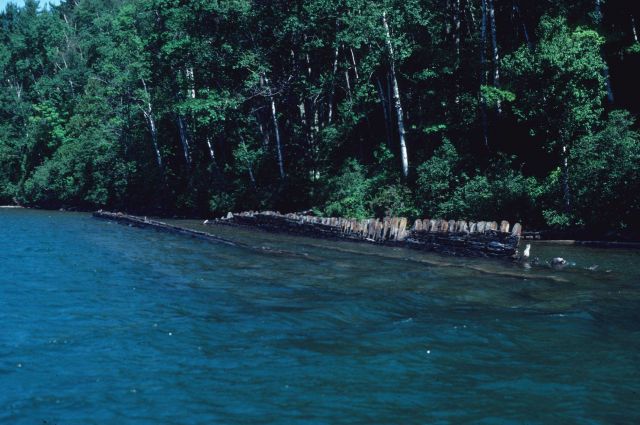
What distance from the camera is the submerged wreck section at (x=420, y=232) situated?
66.5ft

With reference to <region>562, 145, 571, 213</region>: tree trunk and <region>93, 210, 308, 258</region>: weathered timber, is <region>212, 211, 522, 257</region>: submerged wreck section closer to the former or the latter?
<region>562, 145, 571, 213</region>: tree trunk

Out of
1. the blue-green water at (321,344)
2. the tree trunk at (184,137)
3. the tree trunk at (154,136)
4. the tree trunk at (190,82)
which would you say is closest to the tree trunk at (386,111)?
the tree trunk at (190,82)

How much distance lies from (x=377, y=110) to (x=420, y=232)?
810 inches

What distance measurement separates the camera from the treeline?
2523cm

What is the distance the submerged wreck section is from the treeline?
4.27 m

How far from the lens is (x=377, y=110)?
4184 cm

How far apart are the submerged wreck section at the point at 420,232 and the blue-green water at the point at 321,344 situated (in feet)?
4.67

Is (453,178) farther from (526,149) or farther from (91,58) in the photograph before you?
(91,58)

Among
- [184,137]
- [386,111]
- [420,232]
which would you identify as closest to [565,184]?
[420,232]

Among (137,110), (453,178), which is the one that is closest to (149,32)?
(137,110)

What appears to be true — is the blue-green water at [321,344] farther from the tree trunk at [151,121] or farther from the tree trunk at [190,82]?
the tree trunk at [151,121]

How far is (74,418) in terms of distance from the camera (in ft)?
25.4

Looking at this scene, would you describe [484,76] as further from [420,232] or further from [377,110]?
[420,232]

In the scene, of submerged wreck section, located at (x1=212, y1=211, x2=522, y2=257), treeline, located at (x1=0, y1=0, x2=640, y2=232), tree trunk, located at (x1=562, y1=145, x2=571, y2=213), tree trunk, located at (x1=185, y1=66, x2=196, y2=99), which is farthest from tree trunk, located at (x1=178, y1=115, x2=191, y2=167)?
tree trunk, located at (x1=562, y1=145, x2=571, y2=213)
